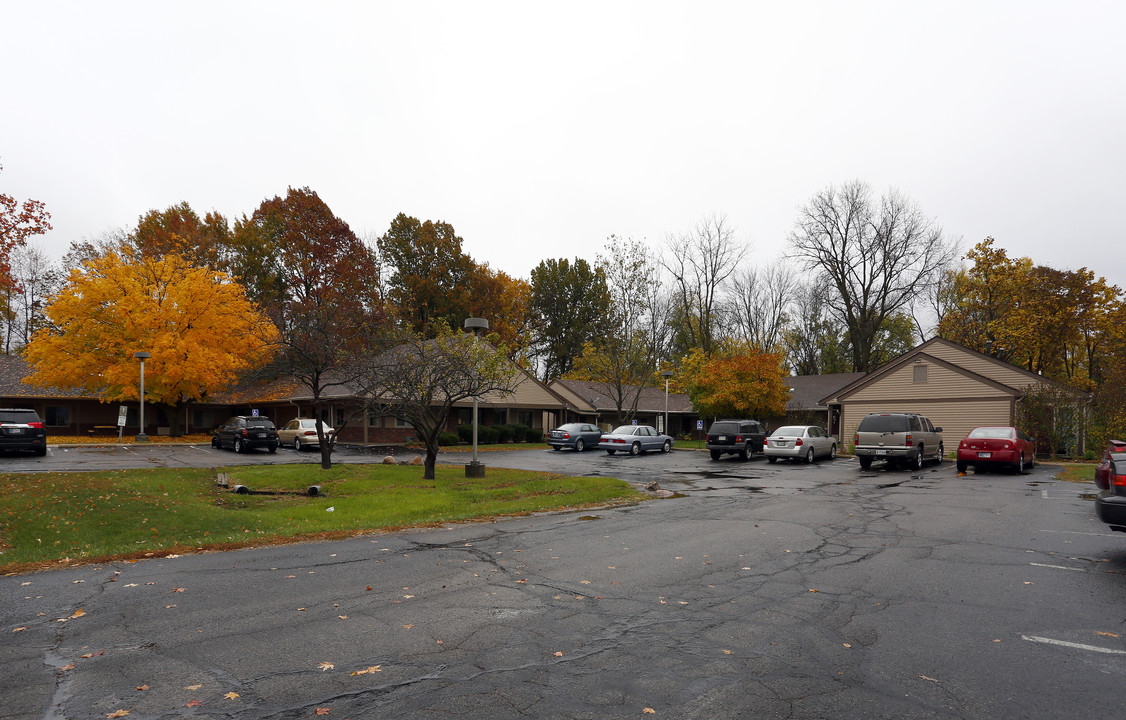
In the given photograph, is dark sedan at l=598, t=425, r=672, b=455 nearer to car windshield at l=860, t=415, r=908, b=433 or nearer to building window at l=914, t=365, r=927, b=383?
car windshield at l=860, t=415, r=908, b=433

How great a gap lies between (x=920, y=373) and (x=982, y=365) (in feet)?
8.94

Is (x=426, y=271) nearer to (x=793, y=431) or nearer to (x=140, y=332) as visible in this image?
(x=140, y=332)

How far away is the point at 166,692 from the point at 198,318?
3808cm

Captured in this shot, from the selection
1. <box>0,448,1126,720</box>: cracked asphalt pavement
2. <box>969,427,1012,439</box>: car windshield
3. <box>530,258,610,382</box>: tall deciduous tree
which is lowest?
<box>0,448,1126,720</box>: cracked asphalt pavement

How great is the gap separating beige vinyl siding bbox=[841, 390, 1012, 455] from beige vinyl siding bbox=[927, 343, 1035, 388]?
1.21m

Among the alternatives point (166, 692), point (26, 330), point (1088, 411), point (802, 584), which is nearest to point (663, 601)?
point (802, 584)

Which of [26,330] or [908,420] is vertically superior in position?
[26,330]

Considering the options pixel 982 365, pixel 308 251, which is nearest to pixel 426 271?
pixel 308 251

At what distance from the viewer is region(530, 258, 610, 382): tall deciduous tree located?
223 feet

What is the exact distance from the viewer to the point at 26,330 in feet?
177

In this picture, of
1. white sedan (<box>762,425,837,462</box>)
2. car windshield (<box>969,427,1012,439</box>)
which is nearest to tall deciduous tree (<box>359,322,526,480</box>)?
white sedan (<box>762,425,837,462</box>)

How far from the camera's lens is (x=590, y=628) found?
5.82 meters

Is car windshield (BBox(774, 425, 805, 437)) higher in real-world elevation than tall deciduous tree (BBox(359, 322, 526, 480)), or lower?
lower

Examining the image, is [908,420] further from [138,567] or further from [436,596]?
[138,567]
